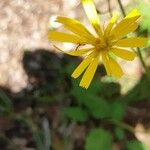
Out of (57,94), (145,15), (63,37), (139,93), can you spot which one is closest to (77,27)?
(63,37)

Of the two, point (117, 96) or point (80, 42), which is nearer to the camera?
point (80, 42)

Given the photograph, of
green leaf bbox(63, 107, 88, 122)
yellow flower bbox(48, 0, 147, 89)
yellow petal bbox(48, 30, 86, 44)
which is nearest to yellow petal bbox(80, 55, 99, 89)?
yellow flower bbox(48, 0, 147, 89)

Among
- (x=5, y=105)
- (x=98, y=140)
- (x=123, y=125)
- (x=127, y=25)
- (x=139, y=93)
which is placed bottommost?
(x=127, y=25)

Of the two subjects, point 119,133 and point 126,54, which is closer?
point 126,54

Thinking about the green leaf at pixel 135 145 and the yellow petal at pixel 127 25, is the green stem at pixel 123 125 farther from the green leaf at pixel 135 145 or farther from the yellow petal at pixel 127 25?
the yellow petal at pixel 127 25

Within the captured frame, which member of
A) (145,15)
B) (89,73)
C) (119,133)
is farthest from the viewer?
(119,133)

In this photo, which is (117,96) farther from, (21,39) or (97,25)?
(97,25)

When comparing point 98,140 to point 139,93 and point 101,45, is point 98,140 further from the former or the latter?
point 101,45

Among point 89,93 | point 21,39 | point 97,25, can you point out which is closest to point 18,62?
point 21,39
